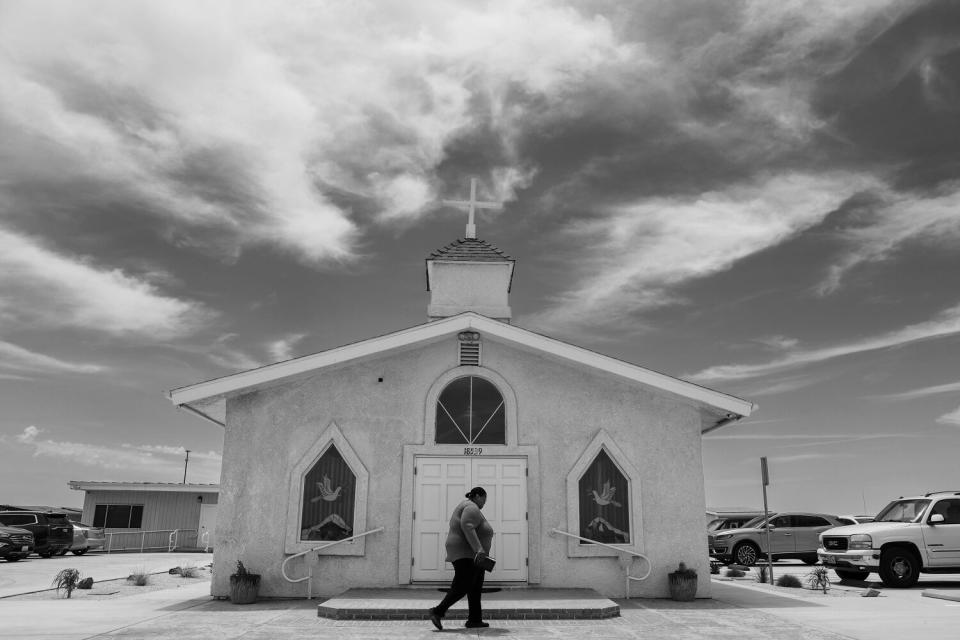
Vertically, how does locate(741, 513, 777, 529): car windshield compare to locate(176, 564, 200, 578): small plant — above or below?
above

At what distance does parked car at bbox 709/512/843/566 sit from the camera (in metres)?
22.3

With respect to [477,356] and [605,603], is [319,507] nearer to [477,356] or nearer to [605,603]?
[477,356]

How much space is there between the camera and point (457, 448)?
13.0 metres

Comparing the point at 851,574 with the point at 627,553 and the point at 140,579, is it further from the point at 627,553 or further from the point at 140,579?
the point at 140,579

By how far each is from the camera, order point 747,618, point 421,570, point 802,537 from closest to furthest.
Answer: point 747,618 < point 421,570 < point 802,537

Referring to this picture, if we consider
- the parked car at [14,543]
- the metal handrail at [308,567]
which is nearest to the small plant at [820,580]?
the metal handrail at [308,567]

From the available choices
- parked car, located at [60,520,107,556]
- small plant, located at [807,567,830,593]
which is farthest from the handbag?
parked car, located at [60,520,107,556]

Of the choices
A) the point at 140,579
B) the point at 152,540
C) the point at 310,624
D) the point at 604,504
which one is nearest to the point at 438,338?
the point at 604,504

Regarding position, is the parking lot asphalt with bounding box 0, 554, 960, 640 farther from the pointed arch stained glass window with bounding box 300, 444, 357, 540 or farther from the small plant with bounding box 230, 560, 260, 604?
the pointed arch stained glass window with bounding box 300, 444, 357, 540

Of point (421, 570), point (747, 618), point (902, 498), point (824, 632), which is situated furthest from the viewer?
point (902, 498)

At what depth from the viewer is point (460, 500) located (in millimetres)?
12734

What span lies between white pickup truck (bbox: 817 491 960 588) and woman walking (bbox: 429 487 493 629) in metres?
10.4

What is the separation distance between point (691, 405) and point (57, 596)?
11678mm

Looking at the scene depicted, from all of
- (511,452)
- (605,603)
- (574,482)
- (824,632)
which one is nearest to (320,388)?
(511,452)
